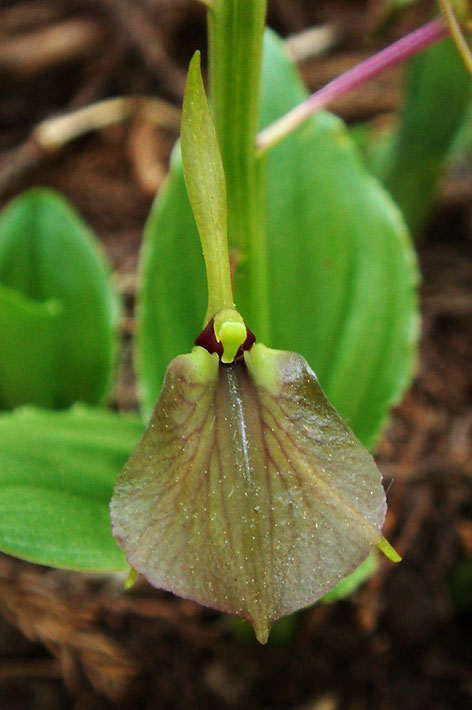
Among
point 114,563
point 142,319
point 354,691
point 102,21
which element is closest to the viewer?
point 114,563

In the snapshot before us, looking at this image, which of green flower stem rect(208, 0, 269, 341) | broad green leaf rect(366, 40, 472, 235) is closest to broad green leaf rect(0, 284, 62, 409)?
green flower stem rect(208, 0, 269, 341)

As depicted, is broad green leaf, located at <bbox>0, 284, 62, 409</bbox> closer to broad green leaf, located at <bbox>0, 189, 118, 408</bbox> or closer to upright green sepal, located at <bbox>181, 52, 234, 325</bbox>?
broad green leaf, located at <bbox>0, 189, 118, 408</bbox>

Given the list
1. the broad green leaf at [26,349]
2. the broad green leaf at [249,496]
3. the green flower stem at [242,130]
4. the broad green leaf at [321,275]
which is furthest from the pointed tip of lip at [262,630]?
the broad green leaf at [26,349]

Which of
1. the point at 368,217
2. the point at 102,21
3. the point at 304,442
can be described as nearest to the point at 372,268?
the point at 368,217

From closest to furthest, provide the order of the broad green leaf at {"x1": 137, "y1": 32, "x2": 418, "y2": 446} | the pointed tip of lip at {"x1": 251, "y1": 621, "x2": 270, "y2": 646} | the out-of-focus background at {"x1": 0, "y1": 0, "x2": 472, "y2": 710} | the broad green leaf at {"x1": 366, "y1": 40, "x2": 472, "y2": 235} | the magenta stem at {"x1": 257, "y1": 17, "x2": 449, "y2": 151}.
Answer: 1. the pointed tip of lip at {"x1": 251, "y1": 621, "x2": 270, "y2": 646}
2. the magenta stem at {"x1": 257, "y1": 17, "x2": 449, "y2": 151}
3. the broad green leaf at {"x1": 137, "y1": 32, "x2": 418, "y2": 446}
4. the out-of-focus background at {"x1": 0, "y1": 0, "x2": 472, "y2": 710}
5. the broad green leaf at {"x1": 366, "y1": 40, "x2": 472, "y2": 235}

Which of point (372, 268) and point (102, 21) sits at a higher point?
point (102, 21)

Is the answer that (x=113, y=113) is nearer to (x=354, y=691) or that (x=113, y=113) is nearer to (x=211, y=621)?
(x=211, y=621)

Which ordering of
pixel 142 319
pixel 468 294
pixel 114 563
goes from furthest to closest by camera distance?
pixel 468 294 → pixel 142 319 → pixel 114 563
